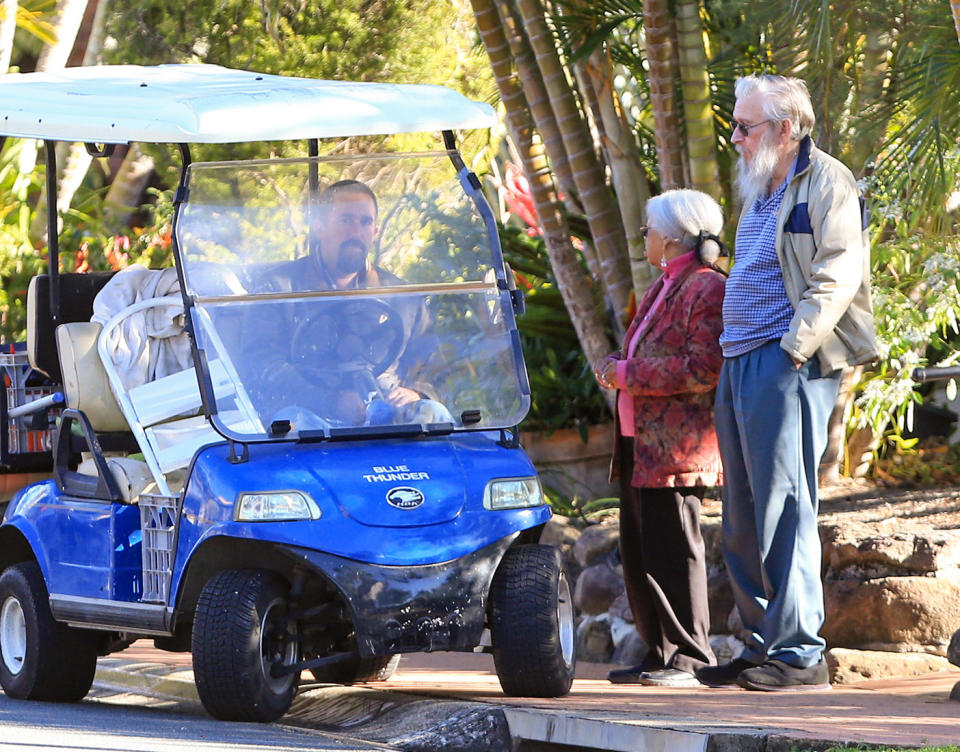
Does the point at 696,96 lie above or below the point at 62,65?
below

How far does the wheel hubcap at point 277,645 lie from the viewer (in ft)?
17.4

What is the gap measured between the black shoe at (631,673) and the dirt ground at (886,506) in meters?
1.35

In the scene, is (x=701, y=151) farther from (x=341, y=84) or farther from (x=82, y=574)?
(x=82, y=574)

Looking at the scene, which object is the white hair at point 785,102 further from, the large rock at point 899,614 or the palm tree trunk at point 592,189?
the palm tree trunk at point 592,189

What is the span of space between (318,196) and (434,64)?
331 inches

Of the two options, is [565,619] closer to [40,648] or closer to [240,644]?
[240,644]

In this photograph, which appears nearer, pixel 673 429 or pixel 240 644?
pixel 240 644

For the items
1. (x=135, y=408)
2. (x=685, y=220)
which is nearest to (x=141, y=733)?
(x=135, y=408)

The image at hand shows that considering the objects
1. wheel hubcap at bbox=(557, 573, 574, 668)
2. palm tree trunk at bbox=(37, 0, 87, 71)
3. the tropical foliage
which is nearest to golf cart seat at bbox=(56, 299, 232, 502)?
wheel hubcap at bbox=(557, 573, 574, 668)

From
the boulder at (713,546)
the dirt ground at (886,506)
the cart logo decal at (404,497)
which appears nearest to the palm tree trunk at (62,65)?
the dirt ground at (886,506)

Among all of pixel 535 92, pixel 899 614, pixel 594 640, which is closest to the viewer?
pixel 899 614

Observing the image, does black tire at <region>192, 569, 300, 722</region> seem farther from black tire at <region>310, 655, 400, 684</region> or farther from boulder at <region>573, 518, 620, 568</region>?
boulder at <region>573, 518, 620, 568</region>

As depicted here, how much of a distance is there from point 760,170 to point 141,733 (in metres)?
2.57

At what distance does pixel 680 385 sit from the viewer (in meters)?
5.68
